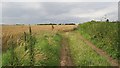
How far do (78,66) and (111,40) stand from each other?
641 centimetres

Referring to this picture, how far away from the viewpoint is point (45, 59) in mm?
15734

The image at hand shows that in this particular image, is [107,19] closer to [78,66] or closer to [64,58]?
[64,58]

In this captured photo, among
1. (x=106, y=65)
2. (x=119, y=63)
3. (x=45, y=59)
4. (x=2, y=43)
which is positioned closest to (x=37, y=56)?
(x=45, y=59)

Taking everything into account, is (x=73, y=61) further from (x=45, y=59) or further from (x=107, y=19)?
(x=107, y=19)

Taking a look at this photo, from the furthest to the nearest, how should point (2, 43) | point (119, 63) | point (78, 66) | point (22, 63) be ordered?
point (2, 43) < point (119, 63) < point (78, 66) < point (22, 63)

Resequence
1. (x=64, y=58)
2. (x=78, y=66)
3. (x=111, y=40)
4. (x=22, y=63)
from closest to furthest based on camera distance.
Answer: (x=22, y=63), (x=78, y=66), (x=64, y=58), (x=111, y=40)

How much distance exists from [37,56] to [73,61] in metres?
2.77

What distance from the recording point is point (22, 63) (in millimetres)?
14820

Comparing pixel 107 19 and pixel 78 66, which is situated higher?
pixel 107 19

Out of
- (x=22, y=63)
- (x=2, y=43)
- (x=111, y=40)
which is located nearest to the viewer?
(x=22, y=63)

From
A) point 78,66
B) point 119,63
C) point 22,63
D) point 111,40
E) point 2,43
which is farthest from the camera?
point 2,43

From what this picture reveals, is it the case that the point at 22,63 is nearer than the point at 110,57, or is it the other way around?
the point at 22,63

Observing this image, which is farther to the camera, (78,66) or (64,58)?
(64,58)

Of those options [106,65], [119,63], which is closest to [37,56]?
[106,65]
